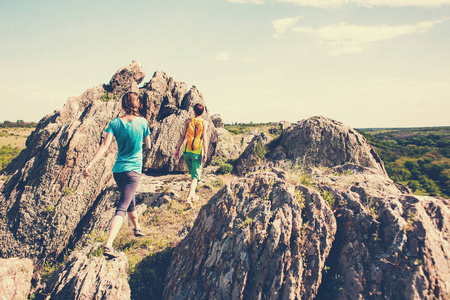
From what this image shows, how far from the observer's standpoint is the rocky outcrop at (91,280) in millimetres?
5326

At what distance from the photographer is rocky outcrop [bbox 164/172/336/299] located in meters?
5.07

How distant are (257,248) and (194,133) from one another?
4.31 m

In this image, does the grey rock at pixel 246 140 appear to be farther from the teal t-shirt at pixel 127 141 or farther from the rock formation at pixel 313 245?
the teal t-shirt at pixel 127 141

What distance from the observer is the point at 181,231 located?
8156 mm

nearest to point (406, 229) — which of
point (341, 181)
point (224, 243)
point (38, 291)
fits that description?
point (341, 181)

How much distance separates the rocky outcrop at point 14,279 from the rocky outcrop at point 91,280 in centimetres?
82

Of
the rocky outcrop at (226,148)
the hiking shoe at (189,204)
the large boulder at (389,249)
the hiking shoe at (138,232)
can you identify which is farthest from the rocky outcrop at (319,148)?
the large boulder at (389,249)

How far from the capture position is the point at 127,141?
19.7 ft

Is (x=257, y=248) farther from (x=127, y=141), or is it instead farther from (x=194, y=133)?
(x=194, y=133)

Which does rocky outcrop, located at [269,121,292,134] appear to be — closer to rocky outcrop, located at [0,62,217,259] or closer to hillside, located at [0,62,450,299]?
rocky outcrop, located at [0,62,217,259]

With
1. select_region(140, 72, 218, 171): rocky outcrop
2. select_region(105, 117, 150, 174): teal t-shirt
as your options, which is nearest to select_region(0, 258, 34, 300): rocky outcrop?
select_region(105, 117, 150, 174): teal t-shirt

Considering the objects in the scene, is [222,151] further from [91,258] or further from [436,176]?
[436,176]

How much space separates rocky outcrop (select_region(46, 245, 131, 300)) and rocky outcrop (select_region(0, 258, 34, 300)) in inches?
32.4

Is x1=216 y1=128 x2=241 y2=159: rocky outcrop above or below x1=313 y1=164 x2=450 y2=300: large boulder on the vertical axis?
above
